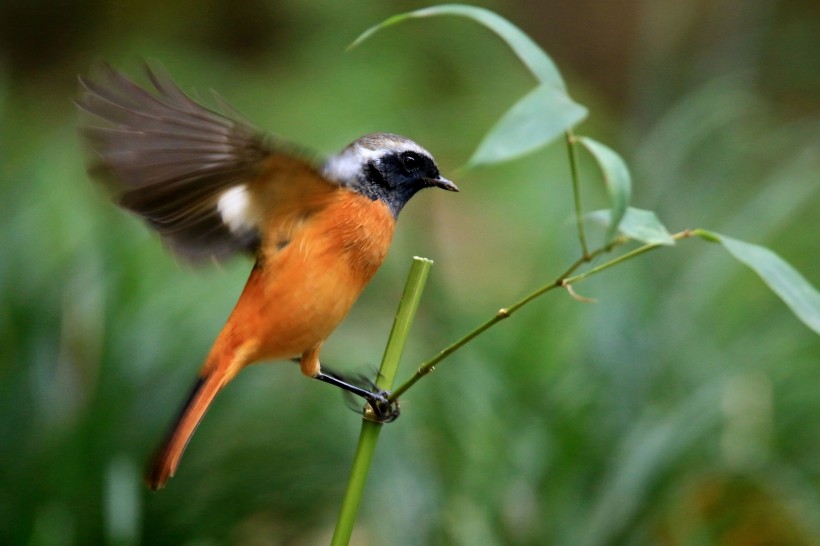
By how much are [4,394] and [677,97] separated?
2.92 metres

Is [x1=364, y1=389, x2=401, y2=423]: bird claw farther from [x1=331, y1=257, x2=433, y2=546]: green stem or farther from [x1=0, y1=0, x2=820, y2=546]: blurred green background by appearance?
[x1=0, y1=0, x2=820, y2=546]: blurred green background

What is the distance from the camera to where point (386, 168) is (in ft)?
5.06

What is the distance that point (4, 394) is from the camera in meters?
2.63

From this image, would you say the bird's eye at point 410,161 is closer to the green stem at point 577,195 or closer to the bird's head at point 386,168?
the bird's head at point 386,168

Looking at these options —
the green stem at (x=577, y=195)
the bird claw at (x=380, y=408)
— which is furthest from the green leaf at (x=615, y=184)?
the bird claw at (x=380, y=408)

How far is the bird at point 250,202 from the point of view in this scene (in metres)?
1.32

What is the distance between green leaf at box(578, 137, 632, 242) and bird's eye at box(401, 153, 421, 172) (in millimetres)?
408

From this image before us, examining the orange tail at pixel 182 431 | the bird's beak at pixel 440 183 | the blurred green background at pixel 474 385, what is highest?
the bird's beak at pixel 440 183

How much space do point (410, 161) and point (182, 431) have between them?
501 mm

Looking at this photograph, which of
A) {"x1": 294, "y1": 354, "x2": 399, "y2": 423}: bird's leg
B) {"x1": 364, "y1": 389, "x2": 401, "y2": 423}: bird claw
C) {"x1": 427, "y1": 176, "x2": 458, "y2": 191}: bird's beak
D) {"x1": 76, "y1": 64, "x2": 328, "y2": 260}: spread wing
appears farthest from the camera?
{"x1": 427, "y1": 176, "x2": 458, "y2": 191}: bird's beak

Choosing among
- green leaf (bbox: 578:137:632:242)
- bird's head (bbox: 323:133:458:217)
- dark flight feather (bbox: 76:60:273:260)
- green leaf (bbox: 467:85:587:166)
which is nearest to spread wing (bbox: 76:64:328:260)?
dark flight feather (bbox: 76:60:273:260)

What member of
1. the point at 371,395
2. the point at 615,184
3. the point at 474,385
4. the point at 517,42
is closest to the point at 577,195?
the point at 615,184

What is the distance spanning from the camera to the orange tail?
129cm

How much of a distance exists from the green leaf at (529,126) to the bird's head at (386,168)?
0.36 m
